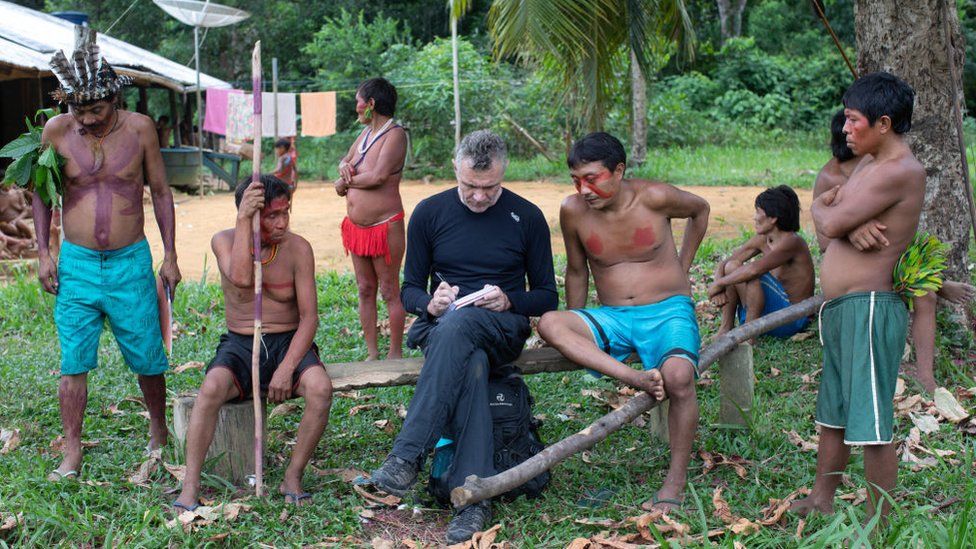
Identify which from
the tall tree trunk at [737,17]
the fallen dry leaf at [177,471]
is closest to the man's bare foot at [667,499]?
the fallen dry leaf at [177,471]

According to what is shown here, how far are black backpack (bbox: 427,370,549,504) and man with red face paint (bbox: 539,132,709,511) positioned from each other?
0.97ft

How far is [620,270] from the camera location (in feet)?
15.5

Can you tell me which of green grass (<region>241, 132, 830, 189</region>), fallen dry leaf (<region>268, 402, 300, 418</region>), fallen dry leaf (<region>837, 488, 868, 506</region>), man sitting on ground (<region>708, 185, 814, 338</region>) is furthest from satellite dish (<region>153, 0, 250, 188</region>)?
fallen dry leaf (<region>837, 488, 868, 506</region>)

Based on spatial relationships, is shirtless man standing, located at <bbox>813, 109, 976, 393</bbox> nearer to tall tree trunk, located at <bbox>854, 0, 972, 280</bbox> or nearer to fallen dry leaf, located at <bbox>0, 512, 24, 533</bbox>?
tall tree trunk, located at <bbox>854, 0, 972, 280</bbox>

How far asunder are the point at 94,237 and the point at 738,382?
10.6 ft

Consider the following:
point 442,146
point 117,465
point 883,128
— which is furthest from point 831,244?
point 442,146

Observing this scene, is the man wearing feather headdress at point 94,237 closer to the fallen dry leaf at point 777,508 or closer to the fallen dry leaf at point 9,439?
the fallen dry leaf at point 9,439

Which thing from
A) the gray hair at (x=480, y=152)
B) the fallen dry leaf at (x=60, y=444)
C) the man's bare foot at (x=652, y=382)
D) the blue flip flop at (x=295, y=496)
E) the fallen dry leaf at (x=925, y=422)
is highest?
the gray hair at (x=480, y=152)

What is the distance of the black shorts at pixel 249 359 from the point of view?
430cm

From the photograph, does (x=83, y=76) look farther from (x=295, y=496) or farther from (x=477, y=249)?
(x=295, y=496)

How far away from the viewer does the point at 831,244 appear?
3961 mm

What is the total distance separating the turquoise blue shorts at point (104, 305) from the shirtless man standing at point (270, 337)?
0.50 metres

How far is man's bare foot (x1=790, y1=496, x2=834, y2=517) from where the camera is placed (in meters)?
3.93

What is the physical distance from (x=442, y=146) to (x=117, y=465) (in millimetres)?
15748
